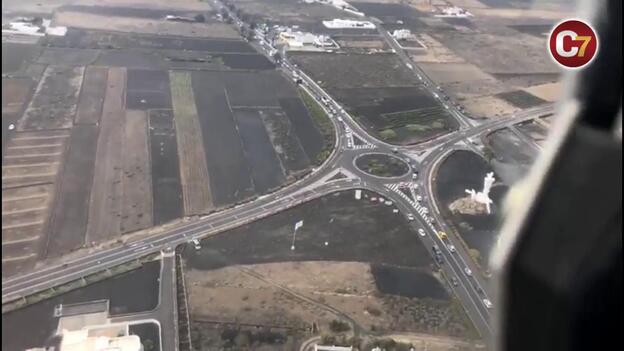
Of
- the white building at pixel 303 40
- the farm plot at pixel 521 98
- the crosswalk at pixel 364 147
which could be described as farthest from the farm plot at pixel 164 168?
the farm plot at pixel 521 98

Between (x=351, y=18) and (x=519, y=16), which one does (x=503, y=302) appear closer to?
(x=351, y=18)

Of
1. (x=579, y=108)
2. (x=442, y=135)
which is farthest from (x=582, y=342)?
(x=442, y=135)

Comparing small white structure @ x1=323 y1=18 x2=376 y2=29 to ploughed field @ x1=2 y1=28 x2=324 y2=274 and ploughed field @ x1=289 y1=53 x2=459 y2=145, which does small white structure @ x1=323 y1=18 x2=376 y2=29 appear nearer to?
ploughed field @ x1=289 y1=53 x2=459 y2=145

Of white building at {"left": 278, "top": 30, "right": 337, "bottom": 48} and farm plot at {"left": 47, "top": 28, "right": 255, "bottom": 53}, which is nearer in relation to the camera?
farm plot at {"left": 47, "top": 28, "right": 255, "bottom": 53}

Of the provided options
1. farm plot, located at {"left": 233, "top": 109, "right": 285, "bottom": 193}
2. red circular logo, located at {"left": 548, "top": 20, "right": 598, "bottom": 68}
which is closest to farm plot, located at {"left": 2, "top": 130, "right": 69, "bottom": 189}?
farm plot, located at {"left": 233, "top": 109, "right": 285, "bottom": 193}

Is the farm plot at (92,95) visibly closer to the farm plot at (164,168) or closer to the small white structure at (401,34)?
the farm plot at (164,168)

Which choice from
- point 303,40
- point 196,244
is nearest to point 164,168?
point 196,244
